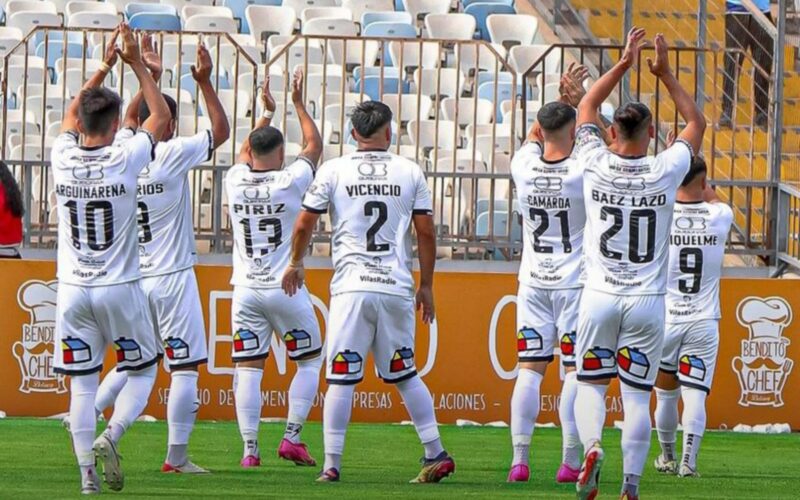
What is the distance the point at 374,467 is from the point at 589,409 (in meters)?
2.49

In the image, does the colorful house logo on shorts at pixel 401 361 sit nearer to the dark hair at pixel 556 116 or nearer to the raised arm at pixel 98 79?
the dark hair at pixel 556 116

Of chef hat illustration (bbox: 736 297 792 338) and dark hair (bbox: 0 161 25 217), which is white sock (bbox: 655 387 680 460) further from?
dark hair (bbox: 0 161 25 217)

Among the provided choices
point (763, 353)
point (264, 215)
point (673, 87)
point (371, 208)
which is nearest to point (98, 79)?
point (371, 208)

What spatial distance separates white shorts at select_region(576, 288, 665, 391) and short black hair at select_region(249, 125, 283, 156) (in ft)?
9.08

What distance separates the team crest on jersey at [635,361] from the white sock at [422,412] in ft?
4.98

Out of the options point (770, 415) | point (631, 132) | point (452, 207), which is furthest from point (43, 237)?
point (631, 132)

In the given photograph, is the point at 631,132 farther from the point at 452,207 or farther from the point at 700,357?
the point at 452,207

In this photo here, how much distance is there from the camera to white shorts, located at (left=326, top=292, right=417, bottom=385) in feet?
30.9

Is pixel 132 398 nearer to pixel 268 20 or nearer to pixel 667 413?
pixel 667 413

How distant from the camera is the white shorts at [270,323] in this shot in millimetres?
10758

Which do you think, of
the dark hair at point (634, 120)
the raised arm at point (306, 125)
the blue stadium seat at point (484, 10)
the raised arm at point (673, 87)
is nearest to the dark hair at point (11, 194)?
the raised arm at point (306, 125)

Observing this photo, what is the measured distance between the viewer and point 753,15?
680 inches

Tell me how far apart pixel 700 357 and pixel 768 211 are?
5237mm

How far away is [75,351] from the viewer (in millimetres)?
8648
